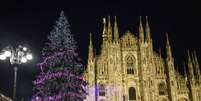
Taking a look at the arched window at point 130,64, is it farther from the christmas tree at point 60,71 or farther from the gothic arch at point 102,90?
Result: the christmas tree at point 60,71

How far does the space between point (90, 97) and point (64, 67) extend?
19955 mm

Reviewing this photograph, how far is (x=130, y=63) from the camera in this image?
170ft

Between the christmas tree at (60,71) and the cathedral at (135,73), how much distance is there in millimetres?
19627

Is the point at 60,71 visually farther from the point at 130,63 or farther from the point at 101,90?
the point at 130,63

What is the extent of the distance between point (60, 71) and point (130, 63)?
25.0 meters

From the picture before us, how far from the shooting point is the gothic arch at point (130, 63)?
51.4 m

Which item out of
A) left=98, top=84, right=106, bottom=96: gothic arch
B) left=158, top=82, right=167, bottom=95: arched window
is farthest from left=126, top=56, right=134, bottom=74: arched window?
left=98, top=84, right=106, bottom=96: gothic arch

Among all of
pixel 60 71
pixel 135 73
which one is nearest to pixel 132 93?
pixel 135 73

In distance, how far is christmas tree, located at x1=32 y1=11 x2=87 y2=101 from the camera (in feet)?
89.8

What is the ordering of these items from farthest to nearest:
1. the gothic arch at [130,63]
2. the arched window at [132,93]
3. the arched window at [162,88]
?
the gothic arch at [130,63]
the arched window at [162,88]
the arched window at [132,93]

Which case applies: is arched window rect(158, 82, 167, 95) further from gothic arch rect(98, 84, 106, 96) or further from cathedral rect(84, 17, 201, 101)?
gothic arch rect(98, 84, 106, 96)

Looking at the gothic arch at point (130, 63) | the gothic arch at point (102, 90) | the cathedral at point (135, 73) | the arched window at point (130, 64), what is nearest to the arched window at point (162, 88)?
the cathedral at point (135, 73)

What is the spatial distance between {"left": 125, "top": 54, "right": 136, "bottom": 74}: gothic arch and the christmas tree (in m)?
23.0

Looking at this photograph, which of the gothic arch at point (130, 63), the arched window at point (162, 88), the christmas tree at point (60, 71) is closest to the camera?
the christmas tree at point (60, 71)
